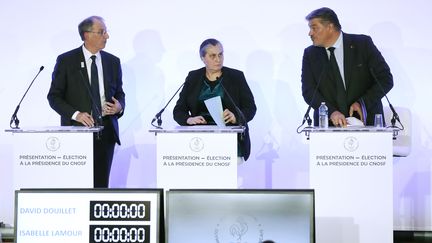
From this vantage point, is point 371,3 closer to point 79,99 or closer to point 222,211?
point 79,99

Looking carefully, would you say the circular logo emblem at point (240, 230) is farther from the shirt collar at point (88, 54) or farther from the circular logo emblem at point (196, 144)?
the shirt collar at point (88, 54)

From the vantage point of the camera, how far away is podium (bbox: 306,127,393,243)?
194 inches

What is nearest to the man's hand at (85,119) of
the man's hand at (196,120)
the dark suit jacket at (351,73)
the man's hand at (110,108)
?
the man's hand at (110,108)

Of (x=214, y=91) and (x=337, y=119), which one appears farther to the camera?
(x=214, y=91)

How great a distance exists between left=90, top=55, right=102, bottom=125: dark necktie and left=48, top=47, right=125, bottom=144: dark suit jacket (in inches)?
1.8

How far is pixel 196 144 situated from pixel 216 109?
97 centimetres

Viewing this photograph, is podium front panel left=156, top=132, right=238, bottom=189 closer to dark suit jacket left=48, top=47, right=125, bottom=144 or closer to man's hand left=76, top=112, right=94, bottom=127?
man's hand left=76, top=112, right=94, bottom=127

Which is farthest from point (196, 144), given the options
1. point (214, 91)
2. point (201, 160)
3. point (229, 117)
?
point (214, 91)

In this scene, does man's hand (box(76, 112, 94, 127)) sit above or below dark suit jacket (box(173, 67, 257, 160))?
below

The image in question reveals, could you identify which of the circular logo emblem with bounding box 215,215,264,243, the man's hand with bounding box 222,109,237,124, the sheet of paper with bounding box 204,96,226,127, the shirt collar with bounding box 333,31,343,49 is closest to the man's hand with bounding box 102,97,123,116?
the sheet of paper with bounding box 204,96,226,127

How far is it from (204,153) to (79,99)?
1.80 metres

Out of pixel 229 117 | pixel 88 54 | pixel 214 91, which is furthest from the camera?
pixel 88 54

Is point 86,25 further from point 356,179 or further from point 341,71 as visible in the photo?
point 356,179

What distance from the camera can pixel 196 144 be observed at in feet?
16.7
